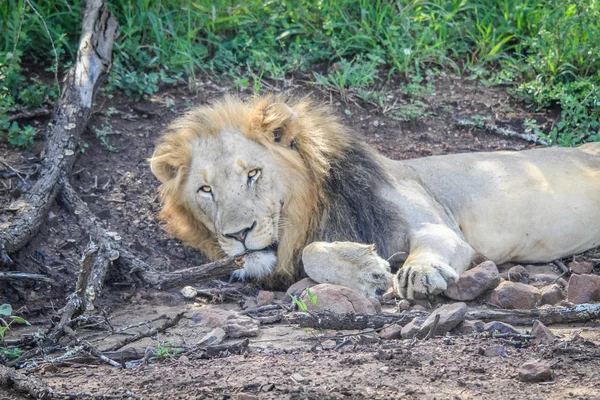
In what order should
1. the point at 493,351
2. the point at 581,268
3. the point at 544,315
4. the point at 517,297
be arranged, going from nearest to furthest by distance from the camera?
the point at 493,351, the point at 544,315, the point at 517,297, the point at 581,268

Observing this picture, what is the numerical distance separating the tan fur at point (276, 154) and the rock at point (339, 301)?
75 centimetres

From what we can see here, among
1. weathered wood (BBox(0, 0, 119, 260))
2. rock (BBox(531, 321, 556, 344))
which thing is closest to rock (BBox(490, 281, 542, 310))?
rock (BBox(531, 321, 556, 344))

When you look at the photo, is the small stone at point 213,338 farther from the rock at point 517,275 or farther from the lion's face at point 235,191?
the rock at point 517,275

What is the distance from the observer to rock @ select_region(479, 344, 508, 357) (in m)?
2.90

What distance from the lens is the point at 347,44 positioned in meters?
6.80

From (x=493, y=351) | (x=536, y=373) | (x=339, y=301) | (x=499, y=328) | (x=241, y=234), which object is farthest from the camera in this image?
(x=241, y=234)

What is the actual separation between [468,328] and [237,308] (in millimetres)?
1271

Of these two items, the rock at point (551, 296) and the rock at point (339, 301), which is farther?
the rock at point (551, 296)

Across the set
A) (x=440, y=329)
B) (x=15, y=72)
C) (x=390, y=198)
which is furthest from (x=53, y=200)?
(x=440, y=329)

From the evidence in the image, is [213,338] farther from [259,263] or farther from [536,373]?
[536,373]

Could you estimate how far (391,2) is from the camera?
6957 mm

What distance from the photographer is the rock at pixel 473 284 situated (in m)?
3.97

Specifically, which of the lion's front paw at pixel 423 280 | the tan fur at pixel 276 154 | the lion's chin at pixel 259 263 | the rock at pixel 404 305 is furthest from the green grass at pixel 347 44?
the rock at pixel 404 305

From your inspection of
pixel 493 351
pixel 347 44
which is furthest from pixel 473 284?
pixel 347 44
